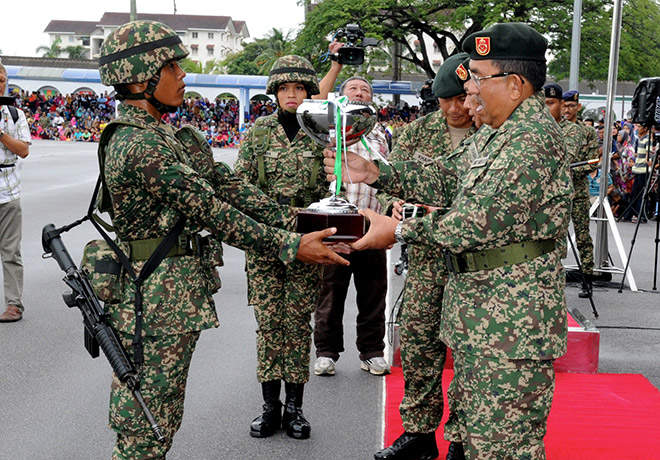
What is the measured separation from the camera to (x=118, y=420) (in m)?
2.95

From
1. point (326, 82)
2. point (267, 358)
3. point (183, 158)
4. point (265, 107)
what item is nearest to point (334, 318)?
point (267, 358)

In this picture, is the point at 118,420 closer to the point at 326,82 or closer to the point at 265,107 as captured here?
the point at 326,82

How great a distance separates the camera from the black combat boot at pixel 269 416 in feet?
14.8

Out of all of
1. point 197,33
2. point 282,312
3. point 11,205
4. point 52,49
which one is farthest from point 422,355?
point 197,33

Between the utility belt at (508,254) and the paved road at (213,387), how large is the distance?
5.96 ft

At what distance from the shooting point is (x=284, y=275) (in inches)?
179

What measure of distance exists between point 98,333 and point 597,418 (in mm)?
3284

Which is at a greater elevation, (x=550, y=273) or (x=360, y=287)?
(x=550, y=273)

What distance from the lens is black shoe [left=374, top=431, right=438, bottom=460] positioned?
13.6ft

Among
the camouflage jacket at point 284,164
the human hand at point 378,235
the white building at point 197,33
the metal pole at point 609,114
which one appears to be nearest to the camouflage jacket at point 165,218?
the human hand at point 378,235

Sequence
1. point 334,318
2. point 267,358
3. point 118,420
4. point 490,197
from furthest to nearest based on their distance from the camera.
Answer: point 334,318
point 267,358
point 118,420
point 490,197

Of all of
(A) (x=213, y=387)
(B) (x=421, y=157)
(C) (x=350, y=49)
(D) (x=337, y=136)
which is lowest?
(A) (x=213, y=387)

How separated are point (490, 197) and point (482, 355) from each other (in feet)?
2.05

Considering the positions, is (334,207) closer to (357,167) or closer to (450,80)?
(357,167)
